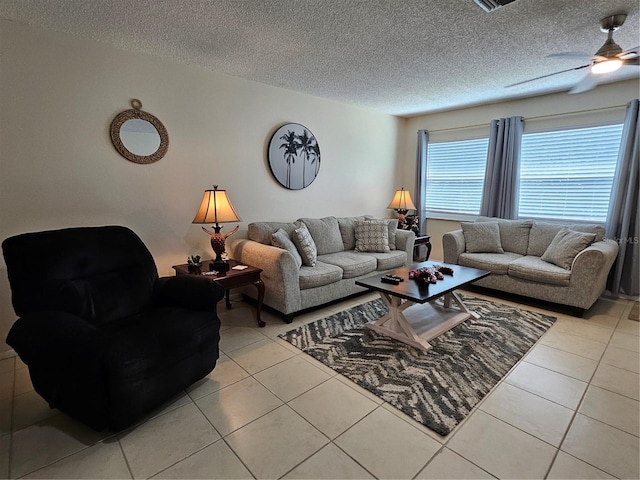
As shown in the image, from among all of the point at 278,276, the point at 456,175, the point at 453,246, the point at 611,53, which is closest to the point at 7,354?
the point at 278,276

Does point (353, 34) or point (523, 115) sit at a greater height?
point (353, 34)

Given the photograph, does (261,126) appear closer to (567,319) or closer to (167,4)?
(167,4)

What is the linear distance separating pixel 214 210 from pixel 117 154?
0.93 m

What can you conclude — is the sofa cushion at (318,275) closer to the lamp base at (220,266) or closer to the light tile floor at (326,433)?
the lamp base at (220,266)

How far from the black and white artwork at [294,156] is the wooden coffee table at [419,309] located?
1.76m

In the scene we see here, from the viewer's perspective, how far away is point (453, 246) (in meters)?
3.99

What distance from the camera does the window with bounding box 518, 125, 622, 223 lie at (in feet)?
12.3

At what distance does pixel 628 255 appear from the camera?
3.57 metres

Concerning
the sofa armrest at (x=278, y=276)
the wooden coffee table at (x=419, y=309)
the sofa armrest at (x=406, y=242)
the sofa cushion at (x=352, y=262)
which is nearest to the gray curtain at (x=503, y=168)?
the sofa armrest at (x=406, y=242)

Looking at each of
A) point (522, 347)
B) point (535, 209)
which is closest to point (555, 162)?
point (535, 209)

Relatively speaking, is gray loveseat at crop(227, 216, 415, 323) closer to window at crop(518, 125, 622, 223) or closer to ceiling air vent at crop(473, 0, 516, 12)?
window at crop(518, 125, 622, 223)

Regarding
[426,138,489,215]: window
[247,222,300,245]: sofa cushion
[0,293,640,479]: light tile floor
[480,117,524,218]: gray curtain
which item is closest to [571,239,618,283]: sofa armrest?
[0,293,640,479]: light tile floor

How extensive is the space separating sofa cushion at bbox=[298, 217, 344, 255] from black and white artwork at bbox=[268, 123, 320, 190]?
52 centimetres

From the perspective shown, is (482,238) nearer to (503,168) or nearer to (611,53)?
(503,168)
